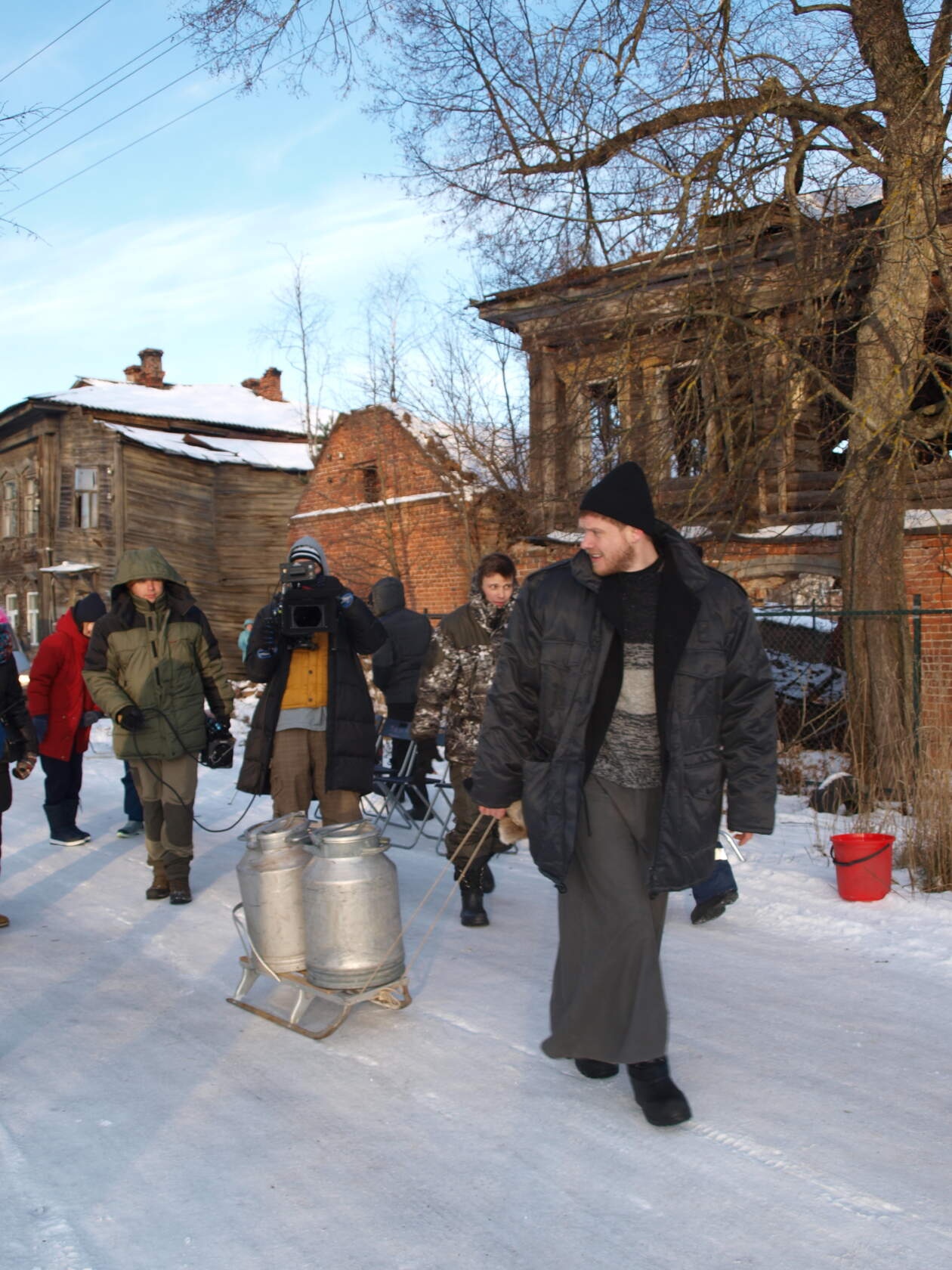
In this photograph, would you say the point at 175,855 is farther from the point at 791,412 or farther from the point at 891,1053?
the point at 791,412

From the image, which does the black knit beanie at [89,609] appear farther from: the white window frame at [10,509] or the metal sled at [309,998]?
the white window frame at [10,509]

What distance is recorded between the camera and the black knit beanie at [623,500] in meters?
3.65

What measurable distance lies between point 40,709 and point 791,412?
6864 mm

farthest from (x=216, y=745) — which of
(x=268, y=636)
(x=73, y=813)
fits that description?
(x=73, y=813)

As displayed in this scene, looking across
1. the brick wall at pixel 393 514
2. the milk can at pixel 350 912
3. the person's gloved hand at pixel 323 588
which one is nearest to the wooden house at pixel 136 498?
the brick wall at pixel 393 514

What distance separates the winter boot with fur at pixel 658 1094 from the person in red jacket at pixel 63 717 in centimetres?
593

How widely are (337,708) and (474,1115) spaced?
263cm

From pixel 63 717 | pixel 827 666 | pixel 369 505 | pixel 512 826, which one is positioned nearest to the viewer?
pixel 512 826

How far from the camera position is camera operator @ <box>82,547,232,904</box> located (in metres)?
6.70

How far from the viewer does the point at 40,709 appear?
8609 mm

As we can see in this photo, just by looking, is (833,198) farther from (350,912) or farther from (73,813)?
(350,912)

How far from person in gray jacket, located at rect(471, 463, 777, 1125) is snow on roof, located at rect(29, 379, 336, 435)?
28746mm

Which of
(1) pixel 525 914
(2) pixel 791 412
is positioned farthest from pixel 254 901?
(2) pixel 791 412

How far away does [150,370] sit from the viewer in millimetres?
39594
